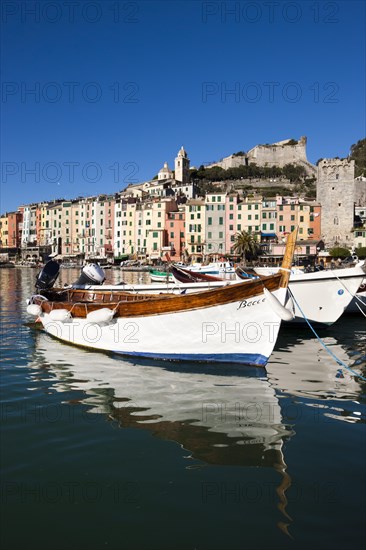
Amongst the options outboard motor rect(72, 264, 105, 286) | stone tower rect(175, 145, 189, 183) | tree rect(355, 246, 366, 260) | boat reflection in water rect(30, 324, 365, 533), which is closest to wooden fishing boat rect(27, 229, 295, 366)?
boat reflection in water rect(30, 324, 365, 533)

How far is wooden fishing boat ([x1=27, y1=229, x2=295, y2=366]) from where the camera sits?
1009cm

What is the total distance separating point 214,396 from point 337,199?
81.9 meters

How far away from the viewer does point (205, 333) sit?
35.1ft

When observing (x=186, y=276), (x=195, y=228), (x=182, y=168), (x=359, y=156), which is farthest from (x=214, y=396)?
(x=359, y=156)

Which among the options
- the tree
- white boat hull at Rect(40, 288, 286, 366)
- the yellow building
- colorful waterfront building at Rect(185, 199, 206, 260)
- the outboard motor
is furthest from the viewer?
the yellow building

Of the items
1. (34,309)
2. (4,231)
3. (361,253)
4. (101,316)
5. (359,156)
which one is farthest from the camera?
(359,156)

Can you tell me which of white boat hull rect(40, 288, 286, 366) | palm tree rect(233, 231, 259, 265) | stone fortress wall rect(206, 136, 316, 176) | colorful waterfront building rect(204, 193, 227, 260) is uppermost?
stone fortress wall rect(206, 136, 316, 176)

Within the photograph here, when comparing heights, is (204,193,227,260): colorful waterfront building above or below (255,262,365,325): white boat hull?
above

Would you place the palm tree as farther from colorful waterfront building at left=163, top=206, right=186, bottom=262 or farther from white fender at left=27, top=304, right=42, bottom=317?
white fender at left=27, top=304, right=42, bottom=317

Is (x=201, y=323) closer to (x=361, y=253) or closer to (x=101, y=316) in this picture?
(x=101, y=316)

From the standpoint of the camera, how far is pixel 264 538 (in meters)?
4.36

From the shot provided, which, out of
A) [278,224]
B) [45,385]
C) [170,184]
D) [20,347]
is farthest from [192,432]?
[170,184]

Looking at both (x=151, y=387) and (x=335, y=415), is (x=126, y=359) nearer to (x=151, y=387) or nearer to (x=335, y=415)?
(x=151, y=387)

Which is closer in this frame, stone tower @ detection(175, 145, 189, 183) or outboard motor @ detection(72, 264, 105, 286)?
outboard motor @ detection(72, 264, 105, 286)
